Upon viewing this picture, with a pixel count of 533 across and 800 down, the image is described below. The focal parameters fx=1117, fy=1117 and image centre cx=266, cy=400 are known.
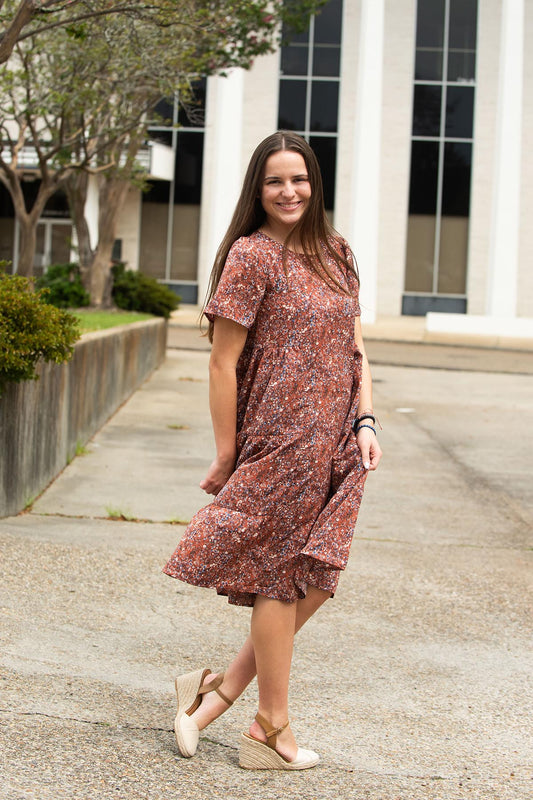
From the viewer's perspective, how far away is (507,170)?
34219 mm

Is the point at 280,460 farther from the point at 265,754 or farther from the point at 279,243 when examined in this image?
the point at 265,754

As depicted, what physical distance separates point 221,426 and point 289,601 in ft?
1.77

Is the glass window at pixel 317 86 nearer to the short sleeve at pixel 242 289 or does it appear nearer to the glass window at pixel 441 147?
the glass window at pixel 441 147

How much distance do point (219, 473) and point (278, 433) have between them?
22 centimetres

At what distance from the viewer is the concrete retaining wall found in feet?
21.9

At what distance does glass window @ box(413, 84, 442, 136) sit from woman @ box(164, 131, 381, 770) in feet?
116

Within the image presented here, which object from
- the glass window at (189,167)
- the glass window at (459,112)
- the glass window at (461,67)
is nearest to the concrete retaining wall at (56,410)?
the glass window at (189,167)

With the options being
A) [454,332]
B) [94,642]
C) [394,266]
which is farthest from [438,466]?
[394,266]

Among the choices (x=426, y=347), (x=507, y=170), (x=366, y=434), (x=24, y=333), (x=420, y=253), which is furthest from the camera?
(x=420, y=253)

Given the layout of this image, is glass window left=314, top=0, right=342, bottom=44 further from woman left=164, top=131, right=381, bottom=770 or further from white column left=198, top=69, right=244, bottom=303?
woman left=164, top=131, right=381, bottom=770

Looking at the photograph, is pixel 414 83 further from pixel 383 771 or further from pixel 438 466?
pixel 383 771

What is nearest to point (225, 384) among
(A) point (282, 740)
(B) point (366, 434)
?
(B) point (366, 434)

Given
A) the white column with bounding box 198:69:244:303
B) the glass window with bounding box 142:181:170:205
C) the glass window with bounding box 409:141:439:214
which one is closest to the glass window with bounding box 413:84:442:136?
the glass window with bounding box 409:141:439:214

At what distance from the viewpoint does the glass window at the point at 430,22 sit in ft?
121
